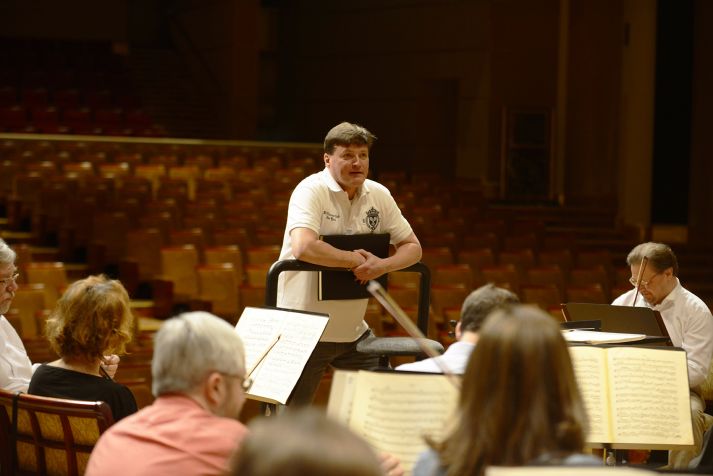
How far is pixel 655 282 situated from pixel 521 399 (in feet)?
7.95

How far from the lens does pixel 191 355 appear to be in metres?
1.79

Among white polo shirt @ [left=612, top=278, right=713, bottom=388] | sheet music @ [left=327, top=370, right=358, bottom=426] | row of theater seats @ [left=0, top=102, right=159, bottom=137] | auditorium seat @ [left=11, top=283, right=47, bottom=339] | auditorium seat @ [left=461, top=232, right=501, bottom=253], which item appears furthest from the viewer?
row of theater seats @ [left=0, top=102, right=159, bottom=137]

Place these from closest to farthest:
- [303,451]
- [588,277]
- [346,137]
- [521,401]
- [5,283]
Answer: [303,451] → [521,401] → [5,283] → [346,137] → [588,277]

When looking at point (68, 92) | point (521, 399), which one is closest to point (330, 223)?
point (521, 399)

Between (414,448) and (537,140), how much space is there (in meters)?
10.6

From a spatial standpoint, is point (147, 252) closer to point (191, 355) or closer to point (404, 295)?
point (404, 295)

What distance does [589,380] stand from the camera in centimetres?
252

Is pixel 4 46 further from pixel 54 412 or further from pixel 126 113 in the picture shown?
pixel 54 412

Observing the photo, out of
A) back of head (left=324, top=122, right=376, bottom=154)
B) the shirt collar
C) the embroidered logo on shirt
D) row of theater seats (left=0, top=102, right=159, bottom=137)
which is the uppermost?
row of theater seats (left=0, top=102, right=159, bottom=137)

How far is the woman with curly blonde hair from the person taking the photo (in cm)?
255

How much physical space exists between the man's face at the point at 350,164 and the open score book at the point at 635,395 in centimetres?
99

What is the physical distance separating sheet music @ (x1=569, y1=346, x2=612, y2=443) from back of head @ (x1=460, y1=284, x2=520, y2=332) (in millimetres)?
502

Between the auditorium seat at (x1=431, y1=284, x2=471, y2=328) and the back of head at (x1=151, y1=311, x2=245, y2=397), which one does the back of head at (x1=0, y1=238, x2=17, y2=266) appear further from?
the auditorium seat at (x1=431, y1=284, x2=471, y2=328)

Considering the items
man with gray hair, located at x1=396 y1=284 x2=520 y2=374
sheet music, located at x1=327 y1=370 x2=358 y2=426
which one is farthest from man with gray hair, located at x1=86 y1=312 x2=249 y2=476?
man with gray hair, located at x1=396 y1=284 x2=520 y2=374
